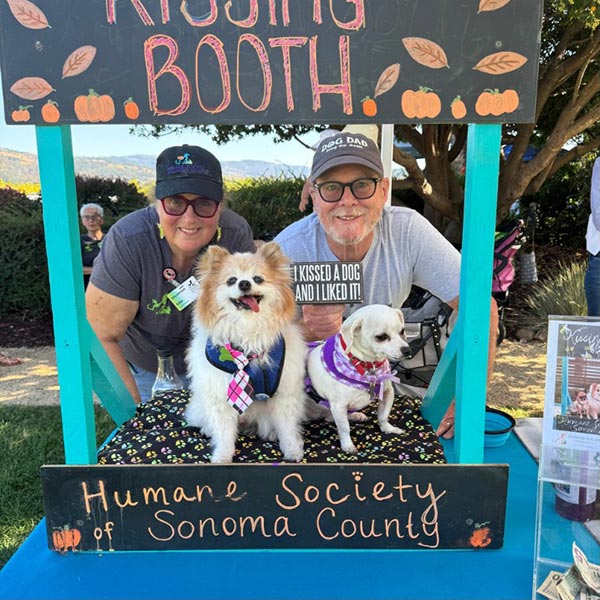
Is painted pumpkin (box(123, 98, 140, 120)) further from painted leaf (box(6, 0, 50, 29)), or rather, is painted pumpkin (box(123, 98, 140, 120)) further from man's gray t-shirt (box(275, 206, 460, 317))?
man's gray t-shirt (box(275, 206, 460, 317))

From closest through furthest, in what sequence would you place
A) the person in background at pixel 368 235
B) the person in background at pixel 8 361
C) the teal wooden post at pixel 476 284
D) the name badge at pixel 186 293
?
the teal wooden post at pixel 476 284, the name badge at pixel 186 293, the person in background at pixel 368 235, the person in background at pixel 8 361

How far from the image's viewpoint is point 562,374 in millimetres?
1275

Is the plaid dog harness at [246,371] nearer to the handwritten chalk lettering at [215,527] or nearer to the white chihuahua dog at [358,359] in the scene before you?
the white chihuahua dog at [358,359]

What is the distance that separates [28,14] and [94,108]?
0.68 feet

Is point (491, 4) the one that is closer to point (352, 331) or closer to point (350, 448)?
point (352, 331)

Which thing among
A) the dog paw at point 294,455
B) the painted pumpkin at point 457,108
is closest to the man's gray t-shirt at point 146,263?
the dog paw at point 294,455

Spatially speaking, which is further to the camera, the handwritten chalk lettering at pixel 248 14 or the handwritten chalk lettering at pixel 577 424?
the handwritten chalk lettering at pixel 577 424

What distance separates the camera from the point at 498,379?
551 centimetres

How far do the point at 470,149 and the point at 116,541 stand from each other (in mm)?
1248

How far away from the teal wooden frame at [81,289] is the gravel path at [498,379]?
11.8 ft

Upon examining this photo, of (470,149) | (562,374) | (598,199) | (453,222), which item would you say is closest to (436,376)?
(562,374)

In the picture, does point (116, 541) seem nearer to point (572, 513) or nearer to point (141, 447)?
point (141, 447)

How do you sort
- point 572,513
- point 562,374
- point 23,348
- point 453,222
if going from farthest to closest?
point 453,222, point 23,348, point 572,513, point 562,374

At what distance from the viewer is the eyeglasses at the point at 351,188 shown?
2.00 m
